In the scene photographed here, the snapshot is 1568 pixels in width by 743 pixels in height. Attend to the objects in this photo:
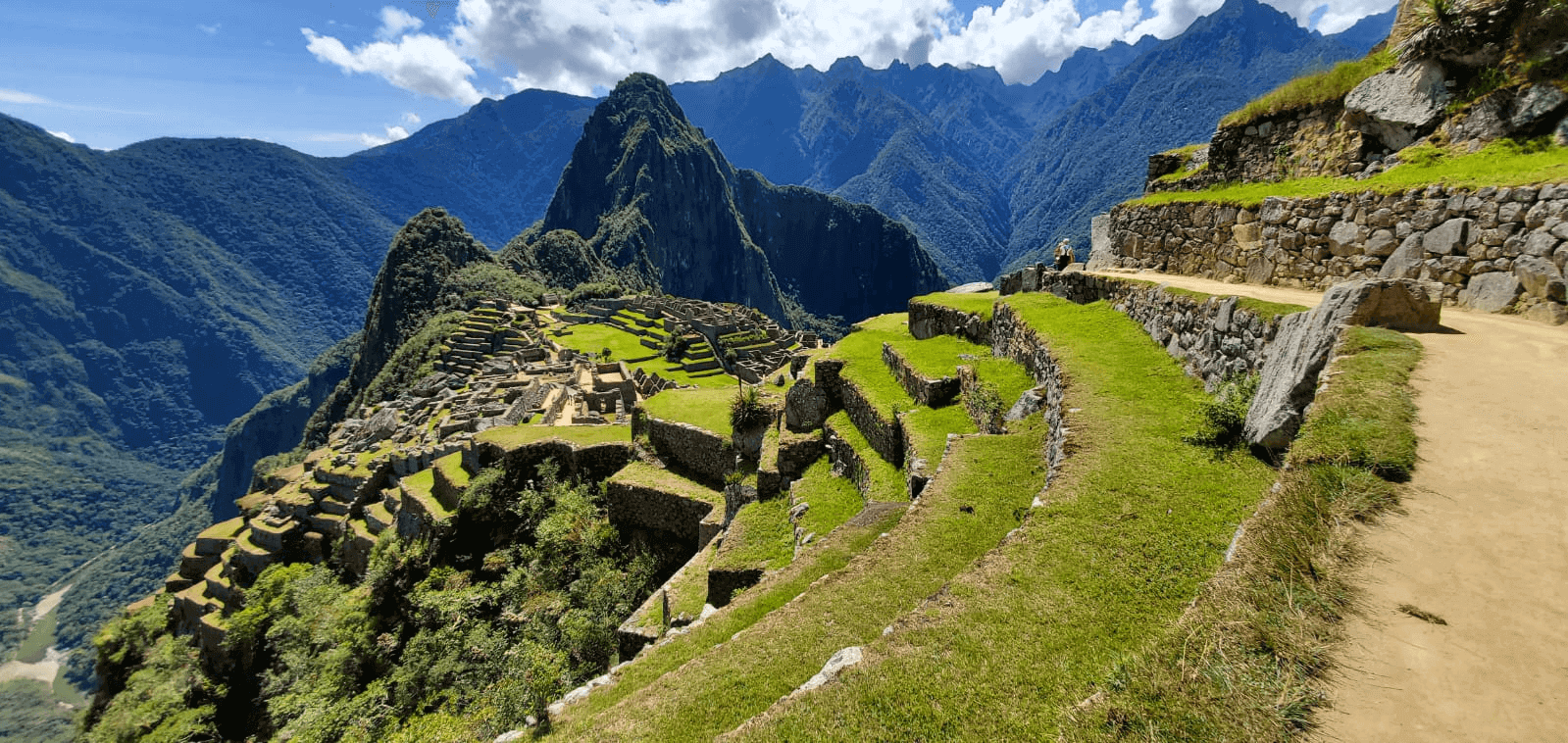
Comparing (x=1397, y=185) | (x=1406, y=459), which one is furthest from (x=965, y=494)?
(x=1397, y=185)

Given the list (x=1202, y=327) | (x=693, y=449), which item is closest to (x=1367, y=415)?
(x=1202, y=327)

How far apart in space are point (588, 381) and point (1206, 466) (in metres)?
38.0

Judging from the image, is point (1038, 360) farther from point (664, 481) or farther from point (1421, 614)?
point (664, 481)

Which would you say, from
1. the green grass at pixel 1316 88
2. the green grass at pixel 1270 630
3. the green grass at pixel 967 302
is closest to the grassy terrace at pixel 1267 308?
the green grass at pixel 1270 630

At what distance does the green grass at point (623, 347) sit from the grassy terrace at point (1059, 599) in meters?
42.5

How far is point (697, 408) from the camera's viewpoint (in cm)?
1712

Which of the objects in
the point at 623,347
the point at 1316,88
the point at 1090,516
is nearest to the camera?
the point at 1090,516

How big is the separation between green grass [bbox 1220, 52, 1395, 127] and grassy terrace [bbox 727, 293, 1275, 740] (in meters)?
8.09

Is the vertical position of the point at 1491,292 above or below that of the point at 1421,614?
above

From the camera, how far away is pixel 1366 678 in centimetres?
234

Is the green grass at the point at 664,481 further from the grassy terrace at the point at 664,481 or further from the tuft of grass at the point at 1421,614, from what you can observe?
the tuft of grass at the point at 1421,614

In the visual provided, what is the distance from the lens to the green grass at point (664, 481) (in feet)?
45.9

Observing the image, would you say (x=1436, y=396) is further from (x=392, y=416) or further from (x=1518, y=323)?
(x=392, y=416)

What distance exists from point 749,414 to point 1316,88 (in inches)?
516
